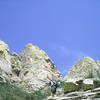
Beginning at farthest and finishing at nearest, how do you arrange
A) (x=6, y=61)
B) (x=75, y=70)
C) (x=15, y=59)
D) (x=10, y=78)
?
(x=15, y=59) < (x=6, y=61) < (x=10, y=78) < (x=75, y=70)

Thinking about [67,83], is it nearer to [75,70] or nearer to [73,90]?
[73,90]

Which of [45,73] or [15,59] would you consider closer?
[45,73]

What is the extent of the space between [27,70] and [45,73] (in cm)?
576

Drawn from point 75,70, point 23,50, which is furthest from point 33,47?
point 75,70

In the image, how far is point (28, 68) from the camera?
88.1 meters

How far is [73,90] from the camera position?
808 inches

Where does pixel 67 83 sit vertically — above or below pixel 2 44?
below

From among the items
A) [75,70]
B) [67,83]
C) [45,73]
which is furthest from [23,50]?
[67,83]

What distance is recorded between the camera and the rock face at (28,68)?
259 feet

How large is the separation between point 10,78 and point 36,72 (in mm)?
7363

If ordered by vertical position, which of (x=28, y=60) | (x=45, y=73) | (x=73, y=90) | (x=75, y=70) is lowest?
(x=73, y=90)

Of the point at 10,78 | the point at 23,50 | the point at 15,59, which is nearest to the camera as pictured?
the point at 10,78

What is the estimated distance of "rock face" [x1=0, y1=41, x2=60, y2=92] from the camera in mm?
78875

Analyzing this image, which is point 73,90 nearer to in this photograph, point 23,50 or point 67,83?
point 67,83
